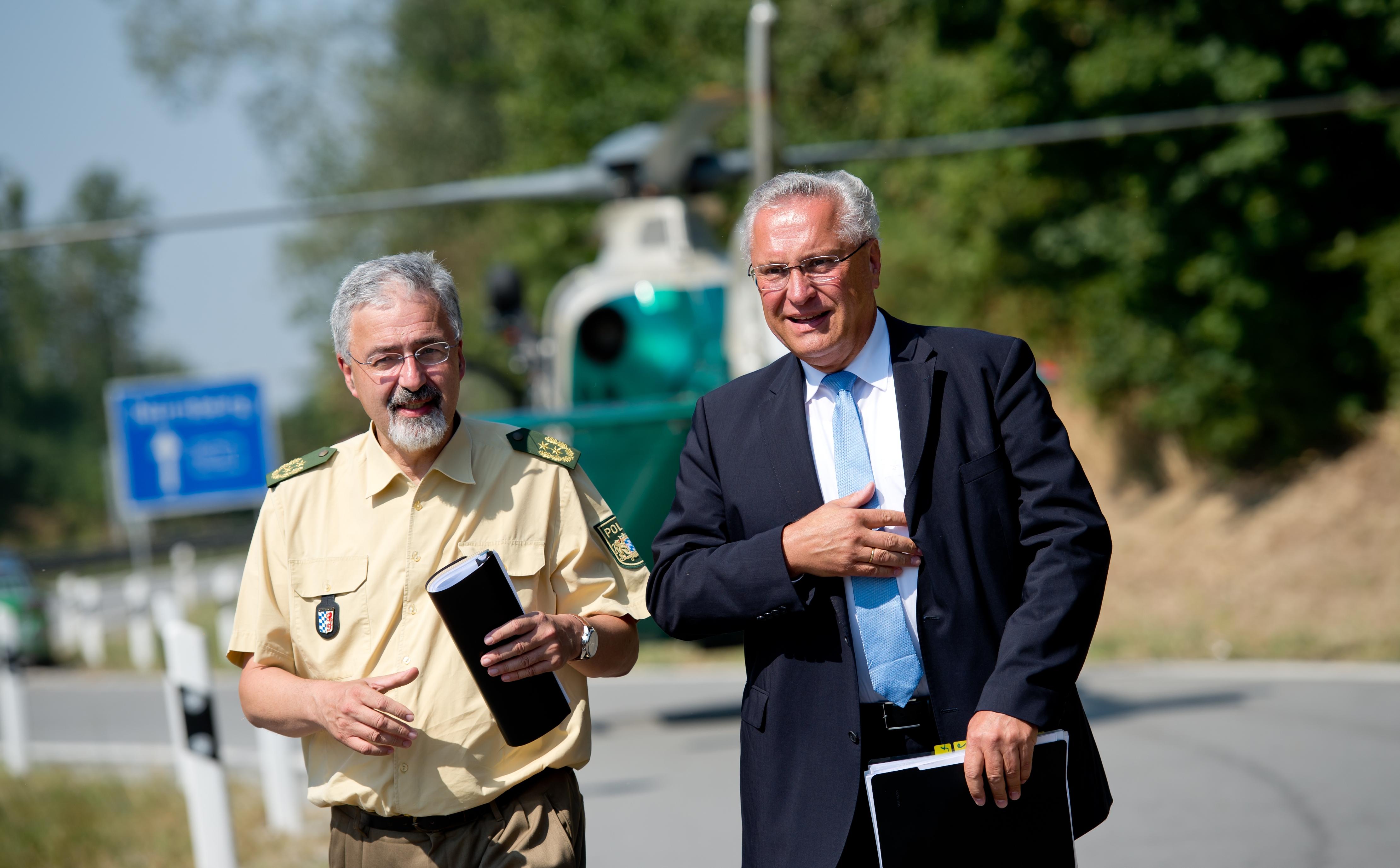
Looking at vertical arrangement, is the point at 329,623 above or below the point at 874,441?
below

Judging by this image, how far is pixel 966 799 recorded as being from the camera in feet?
8.34

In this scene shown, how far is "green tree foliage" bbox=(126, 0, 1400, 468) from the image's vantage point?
1499 cm

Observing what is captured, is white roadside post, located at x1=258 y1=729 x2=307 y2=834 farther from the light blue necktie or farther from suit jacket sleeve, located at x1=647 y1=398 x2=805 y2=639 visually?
the light blue necktie

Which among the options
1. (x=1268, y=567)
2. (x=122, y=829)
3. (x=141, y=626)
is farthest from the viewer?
(x=141, y=626)

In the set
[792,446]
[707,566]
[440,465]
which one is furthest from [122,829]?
[792,446]

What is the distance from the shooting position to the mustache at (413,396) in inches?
112

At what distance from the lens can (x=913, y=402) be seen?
9.01 ft

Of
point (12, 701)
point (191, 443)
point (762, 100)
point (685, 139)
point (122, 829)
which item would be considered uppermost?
point (762, 100)

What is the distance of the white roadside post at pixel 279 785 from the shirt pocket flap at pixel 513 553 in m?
4.33

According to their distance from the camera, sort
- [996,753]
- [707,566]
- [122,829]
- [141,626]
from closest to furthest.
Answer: [996,753], [707,566], [122,829], [141,626]

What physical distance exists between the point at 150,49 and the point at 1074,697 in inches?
1688

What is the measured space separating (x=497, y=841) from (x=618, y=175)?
426 inches

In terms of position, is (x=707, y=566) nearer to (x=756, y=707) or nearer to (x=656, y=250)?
(x=756, y=707)

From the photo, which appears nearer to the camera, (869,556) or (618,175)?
(869,556)
